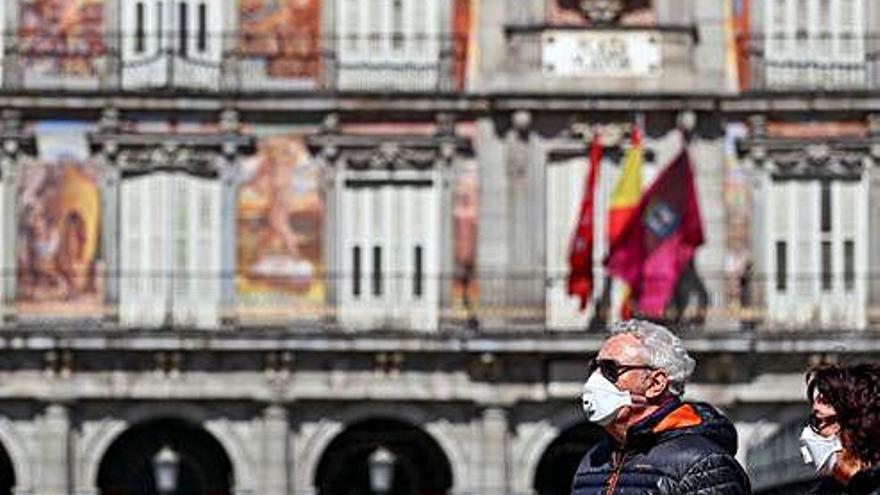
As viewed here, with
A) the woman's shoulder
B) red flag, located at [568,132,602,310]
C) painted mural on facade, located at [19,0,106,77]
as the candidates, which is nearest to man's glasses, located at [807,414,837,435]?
the woman's shoulder

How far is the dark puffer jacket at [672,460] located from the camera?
1116 centimetres

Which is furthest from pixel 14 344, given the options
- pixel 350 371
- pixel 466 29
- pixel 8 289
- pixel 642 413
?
pixel 642 413

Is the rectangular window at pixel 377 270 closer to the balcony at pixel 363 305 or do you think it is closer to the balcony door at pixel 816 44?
the balcony at pixel 363 305

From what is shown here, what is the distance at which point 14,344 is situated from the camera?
4703 centimetres

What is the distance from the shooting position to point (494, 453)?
156 feet

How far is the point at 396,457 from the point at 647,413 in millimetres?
37753

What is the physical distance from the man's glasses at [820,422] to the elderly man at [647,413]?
0.29 metres

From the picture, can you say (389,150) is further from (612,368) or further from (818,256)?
(612,368)

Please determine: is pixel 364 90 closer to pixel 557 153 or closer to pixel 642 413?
pixel 557 153

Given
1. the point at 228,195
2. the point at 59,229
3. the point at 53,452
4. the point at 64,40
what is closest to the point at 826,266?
the point at 228,195

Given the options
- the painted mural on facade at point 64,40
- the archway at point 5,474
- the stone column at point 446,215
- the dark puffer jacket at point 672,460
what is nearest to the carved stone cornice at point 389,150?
the stone column at point 446,215

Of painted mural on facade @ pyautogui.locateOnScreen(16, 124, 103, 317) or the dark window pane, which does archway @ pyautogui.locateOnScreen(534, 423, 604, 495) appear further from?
painted mural on facade @ pyautogui.locateOnScreen(16, 124, 103, 317)

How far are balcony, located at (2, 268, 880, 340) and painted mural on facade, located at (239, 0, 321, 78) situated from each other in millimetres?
3008

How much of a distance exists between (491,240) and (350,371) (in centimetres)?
299
